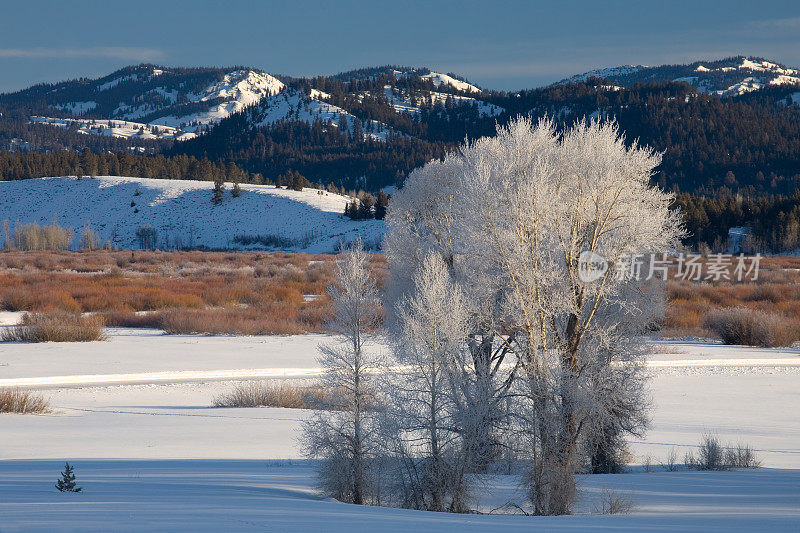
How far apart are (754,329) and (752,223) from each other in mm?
53440

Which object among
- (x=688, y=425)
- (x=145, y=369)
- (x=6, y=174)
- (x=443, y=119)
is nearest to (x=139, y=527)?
(x=688, y=425)

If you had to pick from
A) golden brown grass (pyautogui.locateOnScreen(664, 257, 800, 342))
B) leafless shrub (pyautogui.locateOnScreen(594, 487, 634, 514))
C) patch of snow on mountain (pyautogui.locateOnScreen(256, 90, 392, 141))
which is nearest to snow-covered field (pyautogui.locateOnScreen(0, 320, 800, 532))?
leafless shrub (pyautogui.locateOnScreen(594, 487, 634, 514))

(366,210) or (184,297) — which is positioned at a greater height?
(184,297)

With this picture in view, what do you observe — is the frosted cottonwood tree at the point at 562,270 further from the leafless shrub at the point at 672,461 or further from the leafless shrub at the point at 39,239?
the leafless shrub at the point at 39,239

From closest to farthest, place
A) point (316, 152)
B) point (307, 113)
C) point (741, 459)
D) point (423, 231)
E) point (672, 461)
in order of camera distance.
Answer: point (741, 459) < point (672, 461) < point (423, 231) < point (316, 152) < point (307, 113)

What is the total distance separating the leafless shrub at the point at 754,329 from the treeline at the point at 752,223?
4410 cm

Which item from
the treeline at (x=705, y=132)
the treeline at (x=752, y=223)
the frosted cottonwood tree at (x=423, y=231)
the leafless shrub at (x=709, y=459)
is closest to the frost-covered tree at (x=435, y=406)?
the frosted cottonwood tree at (x=423, y=231)

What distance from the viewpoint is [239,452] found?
9578 millimetres

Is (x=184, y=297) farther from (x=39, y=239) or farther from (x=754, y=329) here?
(x=39, y=239)

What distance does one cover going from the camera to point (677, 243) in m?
9.02

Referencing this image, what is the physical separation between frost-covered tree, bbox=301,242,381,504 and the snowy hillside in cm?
7028

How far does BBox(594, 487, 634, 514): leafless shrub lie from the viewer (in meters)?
7.11

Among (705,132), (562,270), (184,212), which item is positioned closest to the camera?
(562,270)

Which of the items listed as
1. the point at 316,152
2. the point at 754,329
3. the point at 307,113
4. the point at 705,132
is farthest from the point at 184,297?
the point at 307,113
